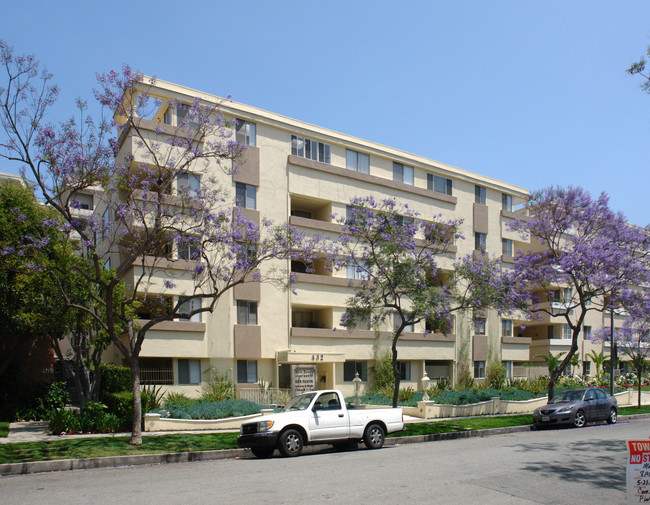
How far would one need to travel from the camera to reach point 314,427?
15.5m

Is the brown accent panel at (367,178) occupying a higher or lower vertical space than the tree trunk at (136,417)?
higher

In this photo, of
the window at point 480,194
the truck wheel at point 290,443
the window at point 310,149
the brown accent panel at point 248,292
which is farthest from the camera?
the window at point 480,194

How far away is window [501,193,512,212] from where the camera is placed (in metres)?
45.3

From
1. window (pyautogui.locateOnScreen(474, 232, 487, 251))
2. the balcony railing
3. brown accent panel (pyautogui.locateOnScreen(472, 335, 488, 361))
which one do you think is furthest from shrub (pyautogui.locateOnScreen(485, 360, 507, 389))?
the balcony railing

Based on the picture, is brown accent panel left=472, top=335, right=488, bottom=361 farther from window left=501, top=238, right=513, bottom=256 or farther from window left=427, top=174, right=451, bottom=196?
window left=427, top=174, right=451, bottom=196

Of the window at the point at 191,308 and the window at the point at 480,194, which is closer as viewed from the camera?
the window at the point at 191,308

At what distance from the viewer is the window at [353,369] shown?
34.6 metres

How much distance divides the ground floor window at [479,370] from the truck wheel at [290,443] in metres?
28.3

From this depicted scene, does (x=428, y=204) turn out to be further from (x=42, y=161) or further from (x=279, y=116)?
(x=42, y=161)

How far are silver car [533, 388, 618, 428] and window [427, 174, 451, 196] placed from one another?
1897cm

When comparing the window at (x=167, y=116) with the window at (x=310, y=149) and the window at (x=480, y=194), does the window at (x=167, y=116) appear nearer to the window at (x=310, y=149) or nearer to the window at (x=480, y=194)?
the window at (x=310, y=149)

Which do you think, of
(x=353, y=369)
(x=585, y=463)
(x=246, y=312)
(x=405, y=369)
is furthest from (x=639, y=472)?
(x=405, y=369)

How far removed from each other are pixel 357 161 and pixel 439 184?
7.29 metres

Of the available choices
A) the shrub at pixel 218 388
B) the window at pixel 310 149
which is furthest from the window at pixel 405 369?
the window at pixel 310 149
